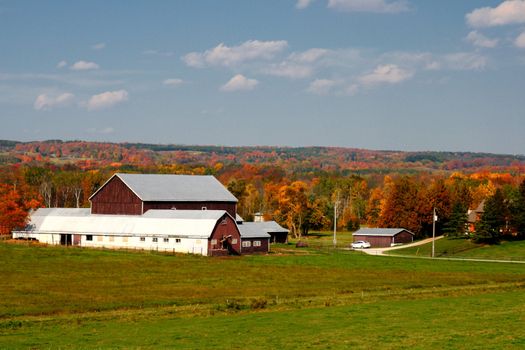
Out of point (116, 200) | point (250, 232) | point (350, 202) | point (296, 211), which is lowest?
point (250, 232)

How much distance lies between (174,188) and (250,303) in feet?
173

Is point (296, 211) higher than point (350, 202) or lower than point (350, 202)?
lower

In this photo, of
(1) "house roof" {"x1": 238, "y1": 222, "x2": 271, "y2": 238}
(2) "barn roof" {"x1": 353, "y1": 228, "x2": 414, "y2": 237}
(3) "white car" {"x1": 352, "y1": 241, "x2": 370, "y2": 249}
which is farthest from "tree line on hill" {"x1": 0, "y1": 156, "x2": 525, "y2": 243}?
(1) "house roof" {"x1": 238, "y1": 222, "x2": 271, "y2": 238}

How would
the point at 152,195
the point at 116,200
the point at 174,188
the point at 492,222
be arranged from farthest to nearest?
the point at 174,188, the point at 492,222, the point at 116,200, the point at 152,195

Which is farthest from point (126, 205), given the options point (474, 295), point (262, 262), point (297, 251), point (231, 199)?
point (474, 295)

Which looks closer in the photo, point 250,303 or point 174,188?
point 250,303

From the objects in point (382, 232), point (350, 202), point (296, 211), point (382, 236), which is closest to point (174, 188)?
point (382, 236)

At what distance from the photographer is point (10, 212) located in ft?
278

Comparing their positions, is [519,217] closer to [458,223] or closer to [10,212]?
[458,223]

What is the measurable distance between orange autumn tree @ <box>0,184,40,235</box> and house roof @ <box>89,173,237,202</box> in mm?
7773

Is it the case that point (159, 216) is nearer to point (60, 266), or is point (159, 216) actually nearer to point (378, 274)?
point (60, 266)

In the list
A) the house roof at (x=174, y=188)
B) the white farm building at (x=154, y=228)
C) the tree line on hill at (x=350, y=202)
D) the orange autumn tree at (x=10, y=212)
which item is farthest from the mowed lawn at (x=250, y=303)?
the tree line on hill at (x=350, y=202)

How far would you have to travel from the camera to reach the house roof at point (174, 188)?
8573cm

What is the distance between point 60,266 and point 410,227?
63.0 m
